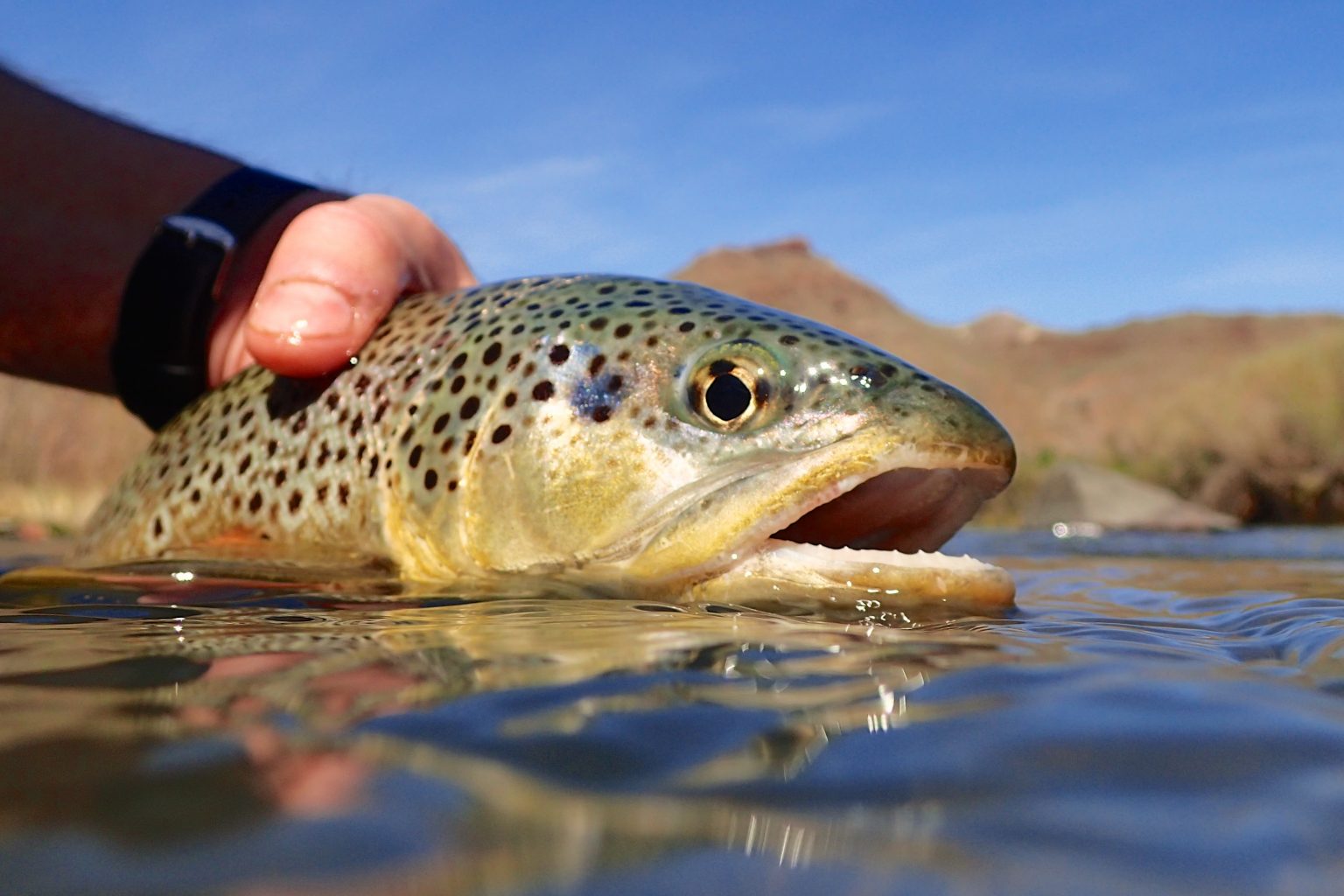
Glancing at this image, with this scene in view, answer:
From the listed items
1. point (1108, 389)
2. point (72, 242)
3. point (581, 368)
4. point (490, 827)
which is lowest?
point (490, 827)

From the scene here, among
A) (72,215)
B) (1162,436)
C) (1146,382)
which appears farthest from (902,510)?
(1146,382)

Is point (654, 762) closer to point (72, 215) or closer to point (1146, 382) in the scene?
point (72, 215)

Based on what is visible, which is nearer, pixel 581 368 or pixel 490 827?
pixel 490 827

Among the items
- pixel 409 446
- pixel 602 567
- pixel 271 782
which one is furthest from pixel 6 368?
pixel 271 782

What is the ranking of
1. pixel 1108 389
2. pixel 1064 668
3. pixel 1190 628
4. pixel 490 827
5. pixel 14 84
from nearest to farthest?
pixel 490 827 < pixel 1064 668 < pixel 1190 628 < pixel 14 84 < pixel 1108 389

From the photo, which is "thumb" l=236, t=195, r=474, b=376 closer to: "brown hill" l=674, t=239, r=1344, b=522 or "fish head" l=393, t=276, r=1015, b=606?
"fish head" l=393, t=276, r=1015, b=606

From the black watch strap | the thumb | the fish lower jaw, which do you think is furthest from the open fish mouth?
the black watch strap

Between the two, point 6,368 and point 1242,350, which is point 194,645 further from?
point 1242,350
